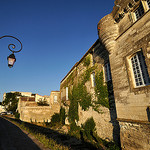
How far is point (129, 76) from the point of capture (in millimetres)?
5461

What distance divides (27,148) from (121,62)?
711 centimetres

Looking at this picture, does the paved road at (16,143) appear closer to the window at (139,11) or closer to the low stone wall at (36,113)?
the window at (139,11)

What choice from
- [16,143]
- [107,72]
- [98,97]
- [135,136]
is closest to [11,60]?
[16,143]

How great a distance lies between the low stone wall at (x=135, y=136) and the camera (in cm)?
441

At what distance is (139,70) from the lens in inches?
206

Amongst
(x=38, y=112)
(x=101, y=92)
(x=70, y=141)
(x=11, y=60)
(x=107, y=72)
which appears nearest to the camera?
(x=11, y=60)

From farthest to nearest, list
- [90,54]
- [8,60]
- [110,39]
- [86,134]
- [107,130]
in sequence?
[90,54]
[86,134]
[107,130]
[110,39]
[8,60]

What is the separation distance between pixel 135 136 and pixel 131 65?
3657mm

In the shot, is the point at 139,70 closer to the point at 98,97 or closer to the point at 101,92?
the point at 101,92

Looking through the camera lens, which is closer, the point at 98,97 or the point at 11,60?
the point at 11,60

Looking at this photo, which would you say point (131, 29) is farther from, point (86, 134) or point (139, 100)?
point (86, 134)

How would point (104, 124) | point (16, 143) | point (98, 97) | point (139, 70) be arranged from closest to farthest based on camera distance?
point (139, 70), point (16, 143), point (104, 124), point (98, 97)

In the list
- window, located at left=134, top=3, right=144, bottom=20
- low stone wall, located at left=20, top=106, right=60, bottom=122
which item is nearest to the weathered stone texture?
low stone wall, located at left=20, top=106, right=60, bottom=122

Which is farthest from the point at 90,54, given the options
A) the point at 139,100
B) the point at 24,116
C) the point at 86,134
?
the point at 24,116
